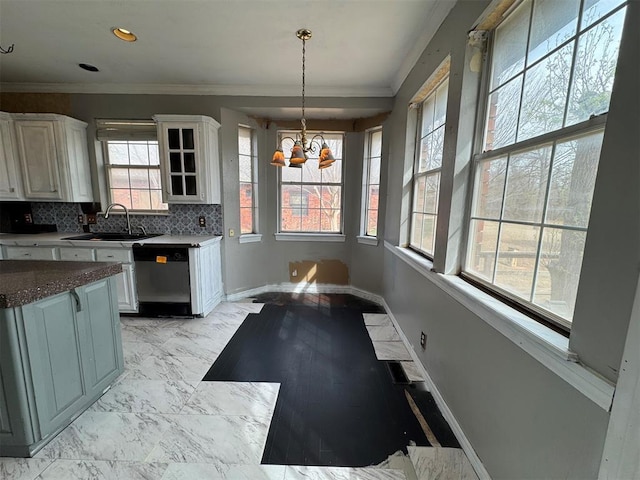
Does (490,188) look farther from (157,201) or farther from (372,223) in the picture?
(157,201)

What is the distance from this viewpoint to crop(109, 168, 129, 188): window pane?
351 cm

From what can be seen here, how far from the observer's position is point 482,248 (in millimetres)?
1566

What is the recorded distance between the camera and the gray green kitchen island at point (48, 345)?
1.32 m

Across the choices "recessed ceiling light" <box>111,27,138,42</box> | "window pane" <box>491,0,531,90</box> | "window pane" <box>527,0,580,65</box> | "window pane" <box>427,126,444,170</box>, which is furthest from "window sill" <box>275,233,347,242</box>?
"window pane" <box>527,0,580,65</box>

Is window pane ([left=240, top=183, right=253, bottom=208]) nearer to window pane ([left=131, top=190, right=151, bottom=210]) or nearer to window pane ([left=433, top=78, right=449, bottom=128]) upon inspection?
window pane ([left=131, top=190, right=151, bottom=210])

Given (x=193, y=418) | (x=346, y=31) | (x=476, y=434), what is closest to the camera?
(x=476, y=434)

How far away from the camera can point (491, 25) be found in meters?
1.47

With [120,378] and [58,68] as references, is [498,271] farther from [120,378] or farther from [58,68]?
[58,68]

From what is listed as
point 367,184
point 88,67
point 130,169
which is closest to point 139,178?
point 130,169

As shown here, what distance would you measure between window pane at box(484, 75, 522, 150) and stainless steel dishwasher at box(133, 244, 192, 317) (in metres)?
2.98

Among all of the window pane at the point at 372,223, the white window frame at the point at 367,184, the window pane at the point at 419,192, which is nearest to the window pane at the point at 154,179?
the white window frame at the point at 367,184


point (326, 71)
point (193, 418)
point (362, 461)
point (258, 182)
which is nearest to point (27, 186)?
point (258, 182)

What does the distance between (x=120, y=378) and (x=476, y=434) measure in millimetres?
2485

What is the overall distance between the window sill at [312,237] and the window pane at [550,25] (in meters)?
2.97
